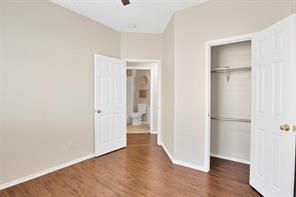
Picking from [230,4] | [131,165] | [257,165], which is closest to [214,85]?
[230,4]

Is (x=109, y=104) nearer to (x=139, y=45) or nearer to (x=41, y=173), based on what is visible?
(x=139, y=45)

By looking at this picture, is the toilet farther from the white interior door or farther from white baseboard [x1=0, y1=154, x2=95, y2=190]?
white baseboard [x1=0, y1=154, x2=95, y2=190]

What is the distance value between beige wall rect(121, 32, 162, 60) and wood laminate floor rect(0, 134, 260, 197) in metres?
2.44

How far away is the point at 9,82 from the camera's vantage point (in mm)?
2566

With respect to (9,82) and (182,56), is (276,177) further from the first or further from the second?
(9,82)

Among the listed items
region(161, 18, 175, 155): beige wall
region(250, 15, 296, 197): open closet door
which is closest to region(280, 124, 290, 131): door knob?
region(250, 15, 296, 197): open closet door

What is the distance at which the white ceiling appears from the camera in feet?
10.1

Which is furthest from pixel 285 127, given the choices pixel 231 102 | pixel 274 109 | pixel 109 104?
pixel 109 104

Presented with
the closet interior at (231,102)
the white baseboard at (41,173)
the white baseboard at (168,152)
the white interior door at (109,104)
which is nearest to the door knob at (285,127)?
the closet interior at (231,102)

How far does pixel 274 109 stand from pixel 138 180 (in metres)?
2.10

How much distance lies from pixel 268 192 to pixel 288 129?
874mm

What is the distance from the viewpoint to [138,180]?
279cm

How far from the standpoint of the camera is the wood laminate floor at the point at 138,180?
2.45 m

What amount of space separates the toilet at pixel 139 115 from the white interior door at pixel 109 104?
292cm
